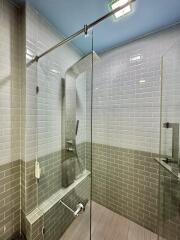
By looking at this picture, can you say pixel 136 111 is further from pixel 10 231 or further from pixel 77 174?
pixel 10 231

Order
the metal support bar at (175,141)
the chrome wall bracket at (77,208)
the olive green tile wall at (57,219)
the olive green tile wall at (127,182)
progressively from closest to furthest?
the olive green tile wall at (57,219)
the metal support bar at (175,141)
the chrome wall bracket at (77,208)
the olive green tile wall at (127,182)

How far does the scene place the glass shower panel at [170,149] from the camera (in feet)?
4.22

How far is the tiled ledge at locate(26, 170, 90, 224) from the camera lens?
3.84 ft

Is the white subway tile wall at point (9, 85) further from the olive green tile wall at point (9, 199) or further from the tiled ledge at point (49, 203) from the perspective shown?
the tiled ledge at point (49, 203)

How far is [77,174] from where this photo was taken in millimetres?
1677

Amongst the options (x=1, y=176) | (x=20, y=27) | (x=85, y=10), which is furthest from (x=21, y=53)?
(x=1, y=176)

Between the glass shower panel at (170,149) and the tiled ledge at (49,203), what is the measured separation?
0.96m

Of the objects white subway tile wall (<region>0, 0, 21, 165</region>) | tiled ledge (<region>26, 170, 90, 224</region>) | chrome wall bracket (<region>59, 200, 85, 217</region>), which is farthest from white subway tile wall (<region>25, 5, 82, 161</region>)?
chrome wall bracket (<region>59, 200, 85, 217</region>)

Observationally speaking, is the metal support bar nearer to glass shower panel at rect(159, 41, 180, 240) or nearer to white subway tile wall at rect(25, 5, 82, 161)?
glass shower panel at rect(159, 41, 180, 240)

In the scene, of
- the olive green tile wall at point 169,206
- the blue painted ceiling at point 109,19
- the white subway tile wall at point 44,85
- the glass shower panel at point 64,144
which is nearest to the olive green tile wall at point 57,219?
the glass shower panel at point 64,144

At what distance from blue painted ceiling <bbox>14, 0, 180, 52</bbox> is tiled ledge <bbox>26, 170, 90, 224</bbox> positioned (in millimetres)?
1777

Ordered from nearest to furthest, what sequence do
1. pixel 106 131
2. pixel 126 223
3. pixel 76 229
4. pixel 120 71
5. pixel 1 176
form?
pixel 1 176 < pixel 76 229 < pixel 126 223 < pixel 120 71 < pixel 106 131

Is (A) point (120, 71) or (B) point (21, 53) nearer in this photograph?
(B) point (21, 53)

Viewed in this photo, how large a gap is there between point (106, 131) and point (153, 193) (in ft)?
3.01
